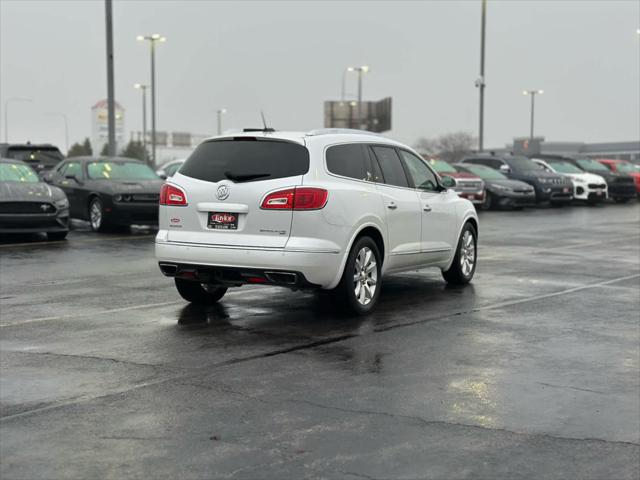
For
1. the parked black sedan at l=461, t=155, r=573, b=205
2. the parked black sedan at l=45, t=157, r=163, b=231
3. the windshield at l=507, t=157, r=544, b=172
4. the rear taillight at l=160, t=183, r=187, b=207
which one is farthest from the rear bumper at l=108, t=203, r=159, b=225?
the windshield at l=507, t=157, r=544, b=172

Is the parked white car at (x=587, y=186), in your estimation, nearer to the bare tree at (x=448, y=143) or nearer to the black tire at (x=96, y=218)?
the black tire at (x=96, y=218)

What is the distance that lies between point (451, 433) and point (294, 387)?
1399 mm

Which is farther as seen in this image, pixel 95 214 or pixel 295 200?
pixel 95 214

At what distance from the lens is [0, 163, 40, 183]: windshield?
18.8 m

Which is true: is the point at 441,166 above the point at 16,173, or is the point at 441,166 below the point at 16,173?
below

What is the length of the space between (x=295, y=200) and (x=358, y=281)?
1139 millimetres

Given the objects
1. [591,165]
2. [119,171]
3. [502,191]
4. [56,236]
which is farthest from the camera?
[591,165]

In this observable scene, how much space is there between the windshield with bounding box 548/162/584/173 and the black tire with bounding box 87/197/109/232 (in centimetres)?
2227

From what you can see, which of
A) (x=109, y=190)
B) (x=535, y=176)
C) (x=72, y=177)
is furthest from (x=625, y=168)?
(x=109, y=190)

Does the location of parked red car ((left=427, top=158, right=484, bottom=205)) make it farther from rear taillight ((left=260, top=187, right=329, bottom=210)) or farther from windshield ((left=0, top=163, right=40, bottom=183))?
rear taillight ((left=260, top=187, right=329, bottom=210))

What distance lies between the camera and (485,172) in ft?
110

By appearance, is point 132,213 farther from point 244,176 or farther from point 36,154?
point 244,176

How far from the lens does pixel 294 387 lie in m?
6.67

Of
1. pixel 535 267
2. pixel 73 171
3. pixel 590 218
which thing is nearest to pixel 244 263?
pixel 535 267
